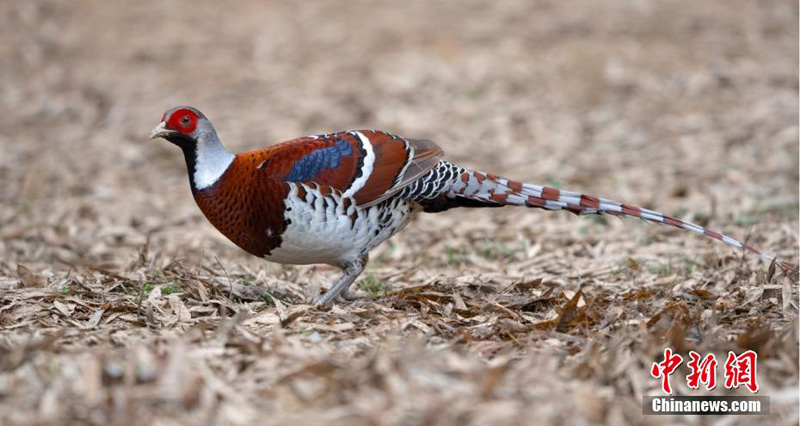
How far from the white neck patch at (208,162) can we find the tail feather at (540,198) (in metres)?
1.28

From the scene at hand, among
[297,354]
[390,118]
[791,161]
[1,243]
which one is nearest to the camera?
[297,354]

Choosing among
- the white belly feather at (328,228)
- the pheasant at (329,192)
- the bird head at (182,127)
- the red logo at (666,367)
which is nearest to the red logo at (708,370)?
the red logo at (666,367)

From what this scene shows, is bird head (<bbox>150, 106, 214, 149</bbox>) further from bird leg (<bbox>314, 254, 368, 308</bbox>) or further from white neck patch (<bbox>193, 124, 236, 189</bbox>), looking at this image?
bird leg (<bbox>314, 254, 368, 308</bbox>)

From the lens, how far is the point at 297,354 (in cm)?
375

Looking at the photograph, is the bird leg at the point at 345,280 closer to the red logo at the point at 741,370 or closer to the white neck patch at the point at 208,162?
the white neck patch at the point at 208,162

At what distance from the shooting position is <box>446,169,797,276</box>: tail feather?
4914mm

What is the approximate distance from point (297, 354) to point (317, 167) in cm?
144

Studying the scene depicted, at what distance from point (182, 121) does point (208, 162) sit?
257 millimetres

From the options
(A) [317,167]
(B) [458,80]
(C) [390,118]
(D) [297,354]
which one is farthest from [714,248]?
(B) [458,80]

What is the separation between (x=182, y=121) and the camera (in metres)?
4.91

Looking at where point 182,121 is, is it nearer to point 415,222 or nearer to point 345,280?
point 345,280

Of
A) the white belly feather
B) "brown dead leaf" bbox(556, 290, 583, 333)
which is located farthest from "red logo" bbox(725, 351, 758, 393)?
the white belly feather

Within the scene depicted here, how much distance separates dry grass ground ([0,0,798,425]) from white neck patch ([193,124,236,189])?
2.01 feet

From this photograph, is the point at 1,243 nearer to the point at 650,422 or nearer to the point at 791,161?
the point at 650,422
